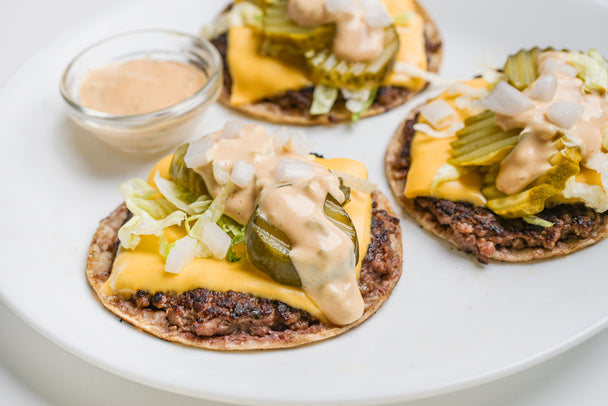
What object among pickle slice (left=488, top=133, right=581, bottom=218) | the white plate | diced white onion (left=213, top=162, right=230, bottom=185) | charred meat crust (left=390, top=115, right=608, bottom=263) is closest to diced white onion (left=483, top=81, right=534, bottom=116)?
pickle slice (left=488, top=133, right=581, bottom=218)

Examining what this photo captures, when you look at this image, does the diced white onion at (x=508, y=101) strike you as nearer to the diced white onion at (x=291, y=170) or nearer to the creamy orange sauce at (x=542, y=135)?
the creamy orange sauce at (x=542, y=135)

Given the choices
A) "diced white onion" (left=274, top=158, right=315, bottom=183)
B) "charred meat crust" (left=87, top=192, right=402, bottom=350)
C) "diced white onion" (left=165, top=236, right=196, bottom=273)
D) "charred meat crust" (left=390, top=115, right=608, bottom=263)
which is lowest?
"charred meat crust" (left=87, top=192, right=402, bottom=350)

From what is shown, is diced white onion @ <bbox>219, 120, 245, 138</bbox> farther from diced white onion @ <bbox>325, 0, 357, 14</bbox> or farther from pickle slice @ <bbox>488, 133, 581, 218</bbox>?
pickle slice @ <bbox>488, 133, 581, 218</bbox>

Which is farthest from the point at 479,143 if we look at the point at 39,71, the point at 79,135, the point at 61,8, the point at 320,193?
the point at 61,8

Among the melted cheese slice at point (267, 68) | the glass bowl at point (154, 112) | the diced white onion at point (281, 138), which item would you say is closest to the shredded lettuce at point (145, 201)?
the glass bowl at point (154, 112)

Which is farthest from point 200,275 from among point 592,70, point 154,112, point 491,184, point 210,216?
point 592,70
